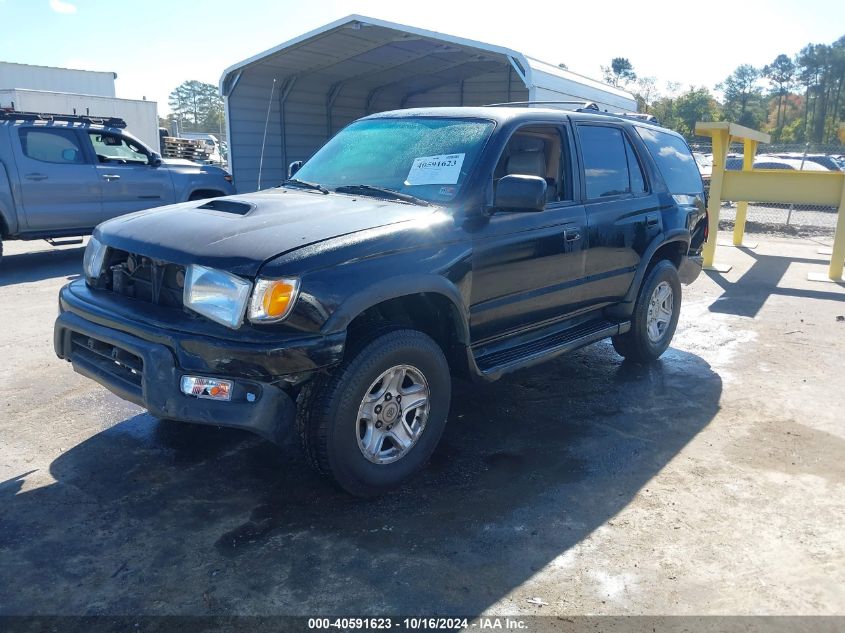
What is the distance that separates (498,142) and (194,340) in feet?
7.11

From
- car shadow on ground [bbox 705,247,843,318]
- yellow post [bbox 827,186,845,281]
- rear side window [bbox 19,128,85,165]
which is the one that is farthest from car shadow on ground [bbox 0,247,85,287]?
yellow post [bbox 827,186,845,281]

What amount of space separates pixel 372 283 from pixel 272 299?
0.49 meters

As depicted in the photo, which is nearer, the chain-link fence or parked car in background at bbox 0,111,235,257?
parked car in background at bbox 0,111,235,257

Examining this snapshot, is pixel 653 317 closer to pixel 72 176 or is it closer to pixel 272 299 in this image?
pixel 272 299

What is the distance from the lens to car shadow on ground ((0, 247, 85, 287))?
28.9 ft

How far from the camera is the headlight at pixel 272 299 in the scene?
3.01 meters

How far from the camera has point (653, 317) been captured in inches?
229

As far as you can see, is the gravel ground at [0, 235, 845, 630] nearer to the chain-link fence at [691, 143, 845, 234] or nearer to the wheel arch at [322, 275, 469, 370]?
the wheel arch at [322, 275, 469, 370]

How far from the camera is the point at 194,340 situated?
3023mm

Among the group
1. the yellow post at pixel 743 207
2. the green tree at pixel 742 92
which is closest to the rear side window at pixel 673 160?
the yellow post at pixel 743 207

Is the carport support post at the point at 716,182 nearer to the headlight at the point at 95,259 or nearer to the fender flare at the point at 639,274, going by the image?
the fender flare at the point at 639,274

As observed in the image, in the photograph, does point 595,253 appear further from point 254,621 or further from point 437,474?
point 254,621

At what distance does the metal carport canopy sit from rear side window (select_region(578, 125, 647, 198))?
5.39 metres

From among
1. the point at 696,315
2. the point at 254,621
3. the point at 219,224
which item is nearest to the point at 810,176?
the point at 696,315
